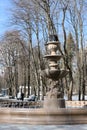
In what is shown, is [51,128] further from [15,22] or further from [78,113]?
[15,22]

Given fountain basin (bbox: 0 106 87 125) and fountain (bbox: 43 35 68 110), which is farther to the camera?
fountain (bbox: 43 35 68 110)


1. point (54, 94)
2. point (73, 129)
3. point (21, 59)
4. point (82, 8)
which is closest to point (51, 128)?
point (73, 129)

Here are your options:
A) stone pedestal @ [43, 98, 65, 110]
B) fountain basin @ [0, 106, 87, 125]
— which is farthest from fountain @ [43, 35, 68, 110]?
fountain basin @ [0, 106, 87, 125]

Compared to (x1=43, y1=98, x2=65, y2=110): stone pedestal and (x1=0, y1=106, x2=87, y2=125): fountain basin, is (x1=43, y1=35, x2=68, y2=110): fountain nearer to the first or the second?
(x1=43, y1=98, x2=65, y2=110): stone pedestal

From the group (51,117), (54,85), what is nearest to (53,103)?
(54,85)

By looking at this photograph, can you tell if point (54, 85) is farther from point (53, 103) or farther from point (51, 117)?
point (51, 117)

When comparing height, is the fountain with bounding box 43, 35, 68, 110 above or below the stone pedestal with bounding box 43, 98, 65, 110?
above

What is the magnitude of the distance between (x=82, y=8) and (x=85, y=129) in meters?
29.1

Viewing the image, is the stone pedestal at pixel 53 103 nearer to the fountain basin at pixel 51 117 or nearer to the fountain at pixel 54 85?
the fountain at pixel 54 85

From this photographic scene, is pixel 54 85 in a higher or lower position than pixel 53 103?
higher

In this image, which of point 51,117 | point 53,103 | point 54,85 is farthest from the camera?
point 54,85

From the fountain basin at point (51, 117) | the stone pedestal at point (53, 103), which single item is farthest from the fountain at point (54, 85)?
the fountain basin at point (51, 117)

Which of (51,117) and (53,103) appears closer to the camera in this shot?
(51,117)

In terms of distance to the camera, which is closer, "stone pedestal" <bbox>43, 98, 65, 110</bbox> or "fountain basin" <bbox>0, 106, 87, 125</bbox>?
"fountain basin" <bbox>0, 106, 87, 125</bbox>
